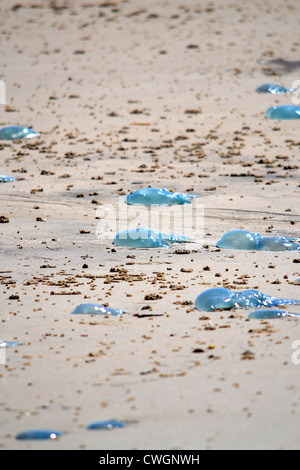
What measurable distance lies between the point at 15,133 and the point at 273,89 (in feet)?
17.4

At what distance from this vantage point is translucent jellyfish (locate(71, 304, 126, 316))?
17.5ft

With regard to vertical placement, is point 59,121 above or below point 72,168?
above

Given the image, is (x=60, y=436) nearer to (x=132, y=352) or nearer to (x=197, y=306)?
(x=132, y=352)

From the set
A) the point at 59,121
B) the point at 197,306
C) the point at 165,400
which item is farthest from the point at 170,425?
the point at 59,121

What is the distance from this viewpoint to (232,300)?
5.46 meters

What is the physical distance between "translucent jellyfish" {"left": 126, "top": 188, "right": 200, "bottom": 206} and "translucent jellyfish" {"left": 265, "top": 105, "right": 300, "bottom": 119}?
440cm

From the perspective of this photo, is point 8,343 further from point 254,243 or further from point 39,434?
point 254,243

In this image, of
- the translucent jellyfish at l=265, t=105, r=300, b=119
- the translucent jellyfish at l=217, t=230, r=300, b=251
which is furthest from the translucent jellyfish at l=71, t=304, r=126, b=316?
the translucent jellyfish at l=265, t=105, r=300, b=119

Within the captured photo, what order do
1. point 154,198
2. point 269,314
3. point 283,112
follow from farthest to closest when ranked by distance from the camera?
point 283,112
point 154,198
point 269,314

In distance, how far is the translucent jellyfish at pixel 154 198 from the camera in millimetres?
8953

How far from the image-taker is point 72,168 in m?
10.5

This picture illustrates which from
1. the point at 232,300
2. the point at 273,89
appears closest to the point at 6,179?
the point at 232,300

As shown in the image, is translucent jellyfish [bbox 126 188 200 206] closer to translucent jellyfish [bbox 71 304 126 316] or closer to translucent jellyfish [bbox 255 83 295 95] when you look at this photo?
translucent jellyfish [bbox 71 304 126 316]

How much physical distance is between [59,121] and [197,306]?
315 inches
